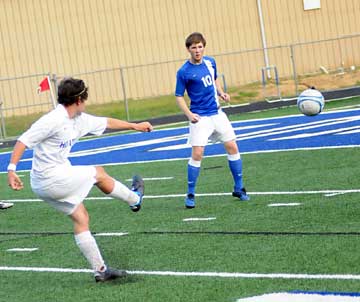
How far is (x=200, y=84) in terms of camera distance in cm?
1278

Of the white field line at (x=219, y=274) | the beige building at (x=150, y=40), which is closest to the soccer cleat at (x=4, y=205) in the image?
the white field line at (x=219, y=274)

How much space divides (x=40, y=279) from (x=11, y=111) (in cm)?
2175

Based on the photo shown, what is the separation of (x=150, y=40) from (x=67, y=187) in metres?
26.7

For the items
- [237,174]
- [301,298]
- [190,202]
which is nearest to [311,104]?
[237,174]

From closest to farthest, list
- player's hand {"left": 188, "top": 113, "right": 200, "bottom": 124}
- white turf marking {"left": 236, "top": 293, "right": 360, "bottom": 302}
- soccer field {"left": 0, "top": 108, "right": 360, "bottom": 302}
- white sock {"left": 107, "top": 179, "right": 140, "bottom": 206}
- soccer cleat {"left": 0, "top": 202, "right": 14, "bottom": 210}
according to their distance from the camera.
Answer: white turf marking {"left": 236, "top": 293, "right": 360, "bottom": 302} < soccer field {"left": 0, "top": 108, "right": 360, "bottom": 302} < white sock {"left": 107, "top": 179, "right": 140, "bottom": 206} < player's hand {"left": 188, "top": 113, "right": 200, "bottom": 124} < soccer cleat {"left": 0, "top": 202, "right": 14, "bottom": 210}

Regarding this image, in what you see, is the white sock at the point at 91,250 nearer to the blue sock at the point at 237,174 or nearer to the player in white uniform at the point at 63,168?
the player in white uniform at the point at 63,168

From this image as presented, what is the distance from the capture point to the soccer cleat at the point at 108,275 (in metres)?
8.92

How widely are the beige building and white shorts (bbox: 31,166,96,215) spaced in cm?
2112

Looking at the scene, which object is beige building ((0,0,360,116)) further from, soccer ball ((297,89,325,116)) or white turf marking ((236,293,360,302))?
white turf marking ((236,293,360,302))

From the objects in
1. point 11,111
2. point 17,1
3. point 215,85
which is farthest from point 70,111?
point 17,1

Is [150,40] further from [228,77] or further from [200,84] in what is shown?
[200,84]

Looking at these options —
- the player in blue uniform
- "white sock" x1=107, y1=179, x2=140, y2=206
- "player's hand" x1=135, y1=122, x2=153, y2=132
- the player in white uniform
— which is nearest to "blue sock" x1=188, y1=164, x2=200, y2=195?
the player in blue uniform

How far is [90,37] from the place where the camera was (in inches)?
1366

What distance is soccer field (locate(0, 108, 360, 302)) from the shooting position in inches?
331
